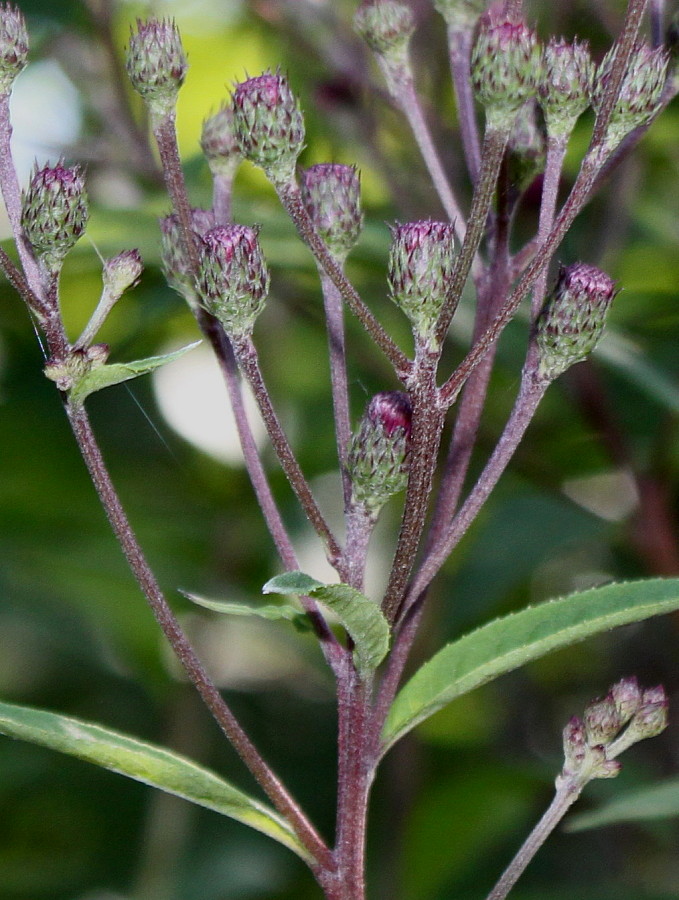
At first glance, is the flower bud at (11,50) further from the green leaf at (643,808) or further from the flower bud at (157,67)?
the green leaf at (643,808)

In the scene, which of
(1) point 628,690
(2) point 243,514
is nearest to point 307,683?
(2) point 243,514

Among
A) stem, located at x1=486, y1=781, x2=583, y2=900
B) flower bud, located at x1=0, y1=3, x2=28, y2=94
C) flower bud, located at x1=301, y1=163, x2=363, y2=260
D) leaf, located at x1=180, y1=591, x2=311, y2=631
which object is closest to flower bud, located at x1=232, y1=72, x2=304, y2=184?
flower bud, located at x1=301, y1=163, x2=363, y2=260

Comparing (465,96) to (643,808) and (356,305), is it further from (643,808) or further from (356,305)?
(643,808)

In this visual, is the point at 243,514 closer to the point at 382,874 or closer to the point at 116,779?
the point at 116,779

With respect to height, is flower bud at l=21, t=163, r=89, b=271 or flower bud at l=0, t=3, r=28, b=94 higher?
flower bud at l=0, t=3, r=28, b=94

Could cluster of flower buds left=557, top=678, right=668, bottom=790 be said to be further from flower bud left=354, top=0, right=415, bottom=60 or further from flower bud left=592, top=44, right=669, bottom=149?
flower bud left=354, top=0, right=415, bottom=60

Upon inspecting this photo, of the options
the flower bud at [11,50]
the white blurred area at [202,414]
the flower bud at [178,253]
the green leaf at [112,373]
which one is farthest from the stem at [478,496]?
the white blurred area at [202,414]
